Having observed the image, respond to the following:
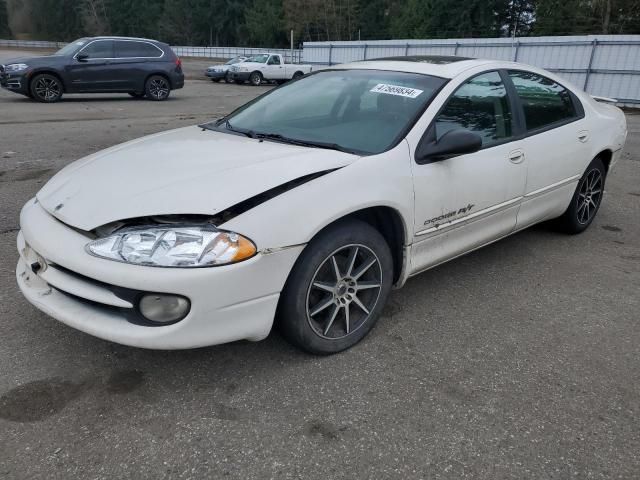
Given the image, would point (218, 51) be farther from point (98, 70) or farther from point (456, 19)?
point (98, 70)

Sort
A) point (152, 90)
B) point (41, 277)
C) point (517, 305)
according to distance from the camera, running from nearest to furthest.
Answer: point (41, 277) < point (517, 305) < point (152, 90)

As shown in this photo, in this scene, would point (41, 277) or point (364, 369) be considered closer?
point (41, 277)

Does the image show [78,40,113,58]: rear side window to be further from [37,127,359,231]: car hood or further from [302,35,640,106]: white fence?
[37,127,359,231]: car hood

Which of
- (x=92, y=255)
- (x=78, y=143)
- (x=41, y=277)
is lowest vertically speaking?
(x=78, y=143)

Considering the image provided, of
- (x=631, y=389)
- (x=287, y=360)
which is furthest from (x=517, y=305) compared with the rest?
(x=287, y=360)

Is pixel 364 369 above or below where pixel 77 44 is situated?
below

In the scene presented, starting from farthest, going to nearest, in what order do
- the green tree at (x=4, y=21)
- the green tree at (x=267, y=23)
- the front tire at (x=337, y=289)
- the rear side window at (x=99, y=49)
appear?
the green tree at (x=4, y=21), the green tree at (x=267, y=23), the rear side window at (x=99, y=49), the front tire at (x=337, y=289)

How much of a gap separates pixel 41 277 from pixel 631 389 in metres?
2.87

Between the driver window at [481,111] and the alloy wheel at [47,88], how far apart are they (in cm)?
1239

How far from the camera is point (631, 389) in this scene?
2541mm

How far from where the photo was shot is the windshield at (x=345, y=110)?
3024 millimetres

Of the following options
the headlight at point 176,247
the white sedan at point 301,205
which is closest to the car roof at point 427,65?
the white sedan at point 301,205

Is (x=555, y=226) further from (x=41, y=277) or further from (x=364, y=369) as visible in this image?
(x=41, y=277)

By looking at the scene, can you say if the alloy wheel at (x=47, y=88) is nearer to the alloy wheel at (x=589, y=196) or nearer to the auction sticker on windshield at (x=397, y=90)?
the auction sticker on windshield at (x=397, y=90)
